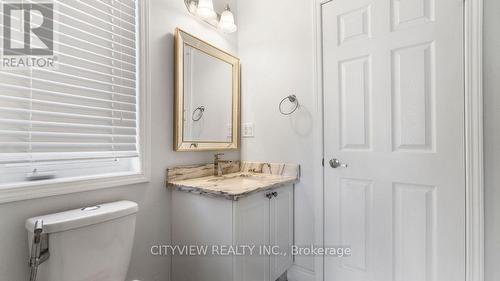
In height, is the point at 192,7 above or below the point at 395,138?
above

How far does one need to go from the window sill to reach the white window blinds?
10cm

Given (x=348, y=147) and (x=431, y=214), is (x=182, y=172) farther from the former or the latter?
(x=431, y=214)

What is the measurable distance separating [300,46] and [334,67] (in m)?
0.33

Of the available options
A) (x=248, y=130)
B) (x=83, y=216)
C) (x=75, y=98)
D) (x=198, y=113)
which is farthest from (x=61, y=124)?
(x=248, y=130)

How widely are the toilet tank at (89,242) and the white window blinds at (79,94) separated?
11.5 inches

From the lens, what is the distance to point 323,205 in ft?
5.49

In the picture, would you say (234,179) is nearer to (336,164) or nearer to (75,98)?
(336,164)

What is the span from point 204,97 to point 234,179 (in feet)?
2.14

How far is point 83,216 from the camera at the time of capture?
3.26ft

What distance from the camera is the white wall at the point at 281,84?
68.4 inches

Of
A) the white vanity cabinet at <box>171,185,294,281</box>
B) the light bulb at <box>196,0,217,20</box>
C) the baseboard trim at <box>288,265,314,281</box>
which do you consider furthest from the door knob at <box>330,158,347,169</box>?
the light bulb at <box>196,0,217,20</box>

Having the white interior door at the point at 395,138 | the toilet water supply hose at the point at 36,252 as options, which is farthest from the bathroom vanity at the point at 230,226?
the toilet water supply hose at the point at 36,252

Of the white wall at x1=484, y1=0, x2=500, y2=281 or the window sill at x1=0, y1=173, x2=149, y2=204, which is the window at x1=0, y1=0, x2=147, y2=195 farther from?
the white wall at x1=484, y1=0, x2=500, y2=281

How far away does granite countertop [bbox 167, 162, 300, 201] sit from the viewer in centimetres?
130
